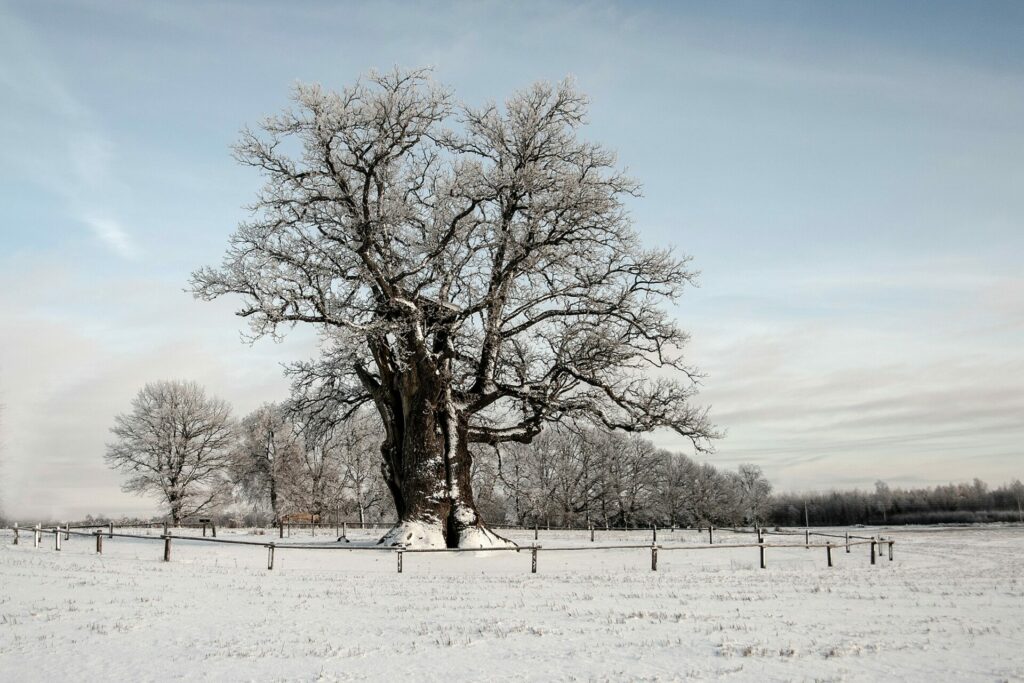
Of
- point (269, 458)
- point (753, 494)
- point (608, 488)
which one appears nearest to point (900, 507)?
point (753, 494)

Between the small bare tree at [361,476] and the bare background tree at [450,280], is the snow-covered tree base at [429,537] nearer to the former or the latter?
the bare background tree at [450,280]

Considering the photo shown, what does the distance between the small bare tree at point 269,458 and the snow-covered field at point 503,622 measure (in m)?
39.9

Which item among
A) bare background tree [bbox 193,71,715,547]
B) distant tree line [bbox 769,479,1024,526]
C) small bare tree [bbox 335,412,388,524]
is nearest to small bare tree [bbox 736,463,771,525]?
distant tree line [bbox 769,479,1024,526]

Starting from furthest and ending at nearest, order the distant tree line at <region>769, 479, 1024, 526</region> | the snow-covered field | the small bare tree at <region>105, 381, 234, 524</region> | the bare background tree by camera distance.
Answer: the distant tree line at <region>769, 479, 1024, 526</region>, the small bare tree at <region>105, 381, 234, 524</region>, the bare background tree, the snow-covered field

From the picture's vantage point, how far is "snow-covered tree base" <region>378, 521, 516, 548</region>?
25719 mm

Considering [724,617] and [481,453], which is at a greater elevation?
[481,453]

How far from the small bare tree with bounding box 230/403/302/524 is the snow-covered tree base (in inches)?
1523

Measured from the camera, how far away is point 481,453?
3516 cm

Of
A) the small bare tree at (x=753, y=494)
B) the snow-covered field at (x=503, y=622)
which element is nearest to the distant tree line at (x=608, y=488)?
the small bare tree at (x=753, y=494)

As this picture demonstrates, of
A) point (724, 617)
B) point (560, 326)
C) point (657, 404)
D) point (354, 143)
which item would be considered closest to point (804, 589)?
point (724, 617)

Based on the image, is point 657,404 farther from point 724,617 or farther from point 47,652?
point 47,652

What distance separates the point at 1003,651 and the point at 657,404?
18366mm

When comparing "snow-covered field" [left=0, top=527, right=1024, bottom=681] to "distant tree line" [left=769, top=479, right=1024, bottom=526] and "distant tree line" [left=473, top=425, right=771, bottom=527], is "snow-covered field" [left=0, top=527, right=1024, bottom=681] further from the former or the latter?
"distant tree line" [left=769, top=479, right=1024, bottom=526]

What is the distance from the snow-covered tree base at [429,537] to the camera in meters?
25.7
